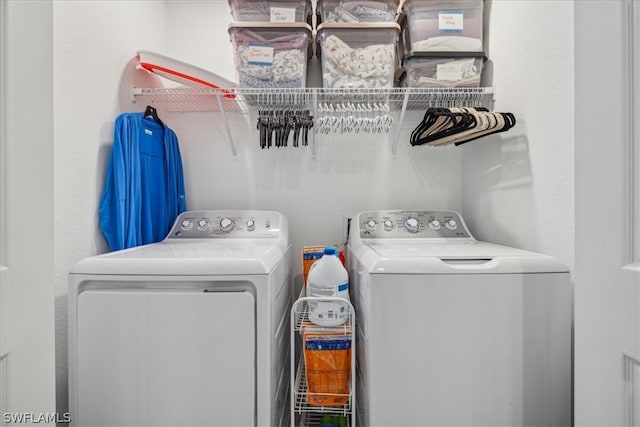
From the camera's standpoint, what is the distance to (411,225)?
1801 mm

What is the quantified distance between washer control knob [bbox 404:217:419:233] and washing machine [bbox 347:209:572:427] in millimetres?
705

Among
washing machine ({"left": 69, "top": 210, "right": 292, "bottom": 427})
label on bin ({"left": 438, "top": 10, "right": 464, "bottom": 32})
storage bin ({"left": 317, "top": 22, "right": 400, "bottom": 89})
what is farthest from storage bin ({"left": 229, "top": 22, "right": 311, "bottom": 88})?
washing machine ({"left": 69, "top": 210, "right": 292, "bottom": 427})

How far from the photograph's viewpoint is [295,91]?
1719 mm

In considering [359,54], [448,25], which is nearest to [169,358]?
[359,54]

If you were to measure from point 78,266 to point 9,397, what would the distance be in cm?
51

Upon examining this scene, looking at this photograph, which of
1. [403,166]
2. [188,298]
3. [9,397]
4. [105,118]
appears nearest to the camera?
[9,397]

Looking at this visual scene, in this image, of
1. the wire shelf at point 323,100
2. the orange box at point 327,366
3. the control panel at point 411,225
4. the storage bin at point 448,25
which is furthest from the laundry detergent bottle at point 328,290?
the storage bin at point 448,25

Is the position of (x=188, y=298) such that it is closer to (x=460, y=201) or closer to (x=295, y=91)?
(x=295, y=91)

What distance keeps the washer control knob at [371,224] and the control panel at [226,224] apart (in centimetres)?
48

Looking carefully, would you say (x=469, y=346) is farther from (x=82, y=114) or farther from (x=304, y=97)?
(x=82, y=114)

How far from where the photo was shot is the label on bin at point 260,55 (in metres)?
1.67

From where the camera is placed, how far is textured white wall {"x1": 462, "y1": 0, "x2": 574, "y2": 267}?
1183 millimetres

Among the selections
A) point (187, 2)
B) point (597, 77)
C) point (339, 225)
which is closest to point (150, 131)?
point (187, 2)

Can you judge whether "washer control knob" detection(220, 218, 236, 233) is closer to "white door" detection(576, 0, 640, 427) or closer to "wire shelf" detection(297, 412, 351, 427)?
"wire shelf" detection(297, 412, 351, 427)
